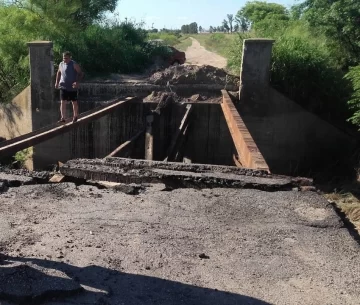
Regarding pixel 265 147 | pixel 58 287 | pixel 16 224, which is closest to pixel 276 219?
pixel 58 287

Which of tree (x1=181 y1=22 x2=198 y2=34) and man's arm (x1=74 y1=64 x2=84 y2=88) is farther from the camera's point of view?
tree (x1=181 y1=22 x2=198 y2=34)

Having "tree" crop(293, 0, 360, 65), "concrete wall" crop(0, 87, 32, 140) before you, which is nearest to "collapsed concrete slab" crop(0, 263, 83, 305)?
"concrete wall" crop(0, 87, 32, 140)

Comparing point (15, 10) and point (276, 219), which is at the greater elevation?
point (15, 10)

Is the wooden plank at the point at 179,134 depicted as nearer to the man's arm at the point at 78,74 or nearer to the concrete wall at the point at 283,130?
the concrete wall at the point at 283,130

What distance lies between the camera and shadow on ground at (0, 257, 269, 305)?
3090 millimetres

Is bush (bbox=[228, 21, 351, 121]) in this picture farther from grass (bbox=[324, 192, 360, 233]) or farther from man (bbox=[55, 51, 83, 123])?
man (bbox=[55, 51, 83, 123])

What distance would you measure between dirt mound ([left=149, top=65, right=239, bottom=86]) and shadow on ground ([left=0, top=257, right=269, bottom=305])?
9928 mm

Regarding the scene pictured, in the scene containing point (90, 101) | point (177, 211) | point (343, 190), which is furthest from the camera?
point (90, 101)

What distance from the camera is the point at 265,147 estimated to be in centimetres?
1287

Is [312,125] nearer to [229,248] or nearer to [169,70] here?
[169,70]

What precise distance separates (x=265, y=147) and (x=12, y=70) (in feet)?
29.3

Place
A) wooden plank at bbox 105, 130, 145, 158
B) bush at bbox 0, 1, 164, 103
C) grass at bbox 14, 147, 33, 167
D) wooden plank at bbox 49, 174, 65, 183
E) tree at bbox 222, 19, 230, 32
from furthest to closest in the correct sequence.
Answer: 1. tree at bbox 222, 19, 230, 32
2. bush at bbox 0, 1, 164, 103
3. grass at bbox 14, 147, 33, 167
4. wooden plank at bbox 105, 130, 145, 158
5. wooden plank at bbox 49, 174, 65, 183

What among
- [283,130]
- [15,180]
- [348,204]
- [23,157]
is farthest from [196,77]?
[15,180]

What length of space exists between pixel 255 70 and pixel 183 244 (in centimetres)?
903
